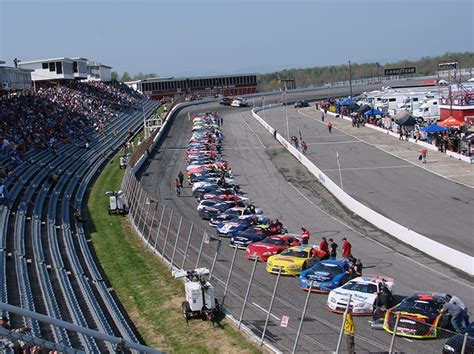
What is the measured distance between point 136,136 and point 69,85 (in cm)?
1819

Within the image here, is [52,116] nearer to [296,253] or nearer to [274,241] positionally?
[274,241]

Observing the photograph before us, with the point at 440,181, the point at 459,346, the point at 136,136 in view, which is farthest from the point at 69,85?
the point at 459,346

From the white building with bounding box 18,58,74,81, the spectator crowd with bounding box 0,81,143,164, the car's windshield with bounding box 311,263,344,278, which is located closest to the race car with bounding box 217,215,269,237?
the car's windshield with bounding box 311,263,344,278

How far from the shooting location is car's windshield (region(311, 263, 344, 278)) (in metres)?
22.9

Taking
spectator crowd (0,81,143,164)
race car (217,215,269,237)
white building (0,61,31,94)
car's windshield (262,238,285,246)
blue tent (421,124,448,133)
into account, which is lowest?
race car (217,215,269,237)

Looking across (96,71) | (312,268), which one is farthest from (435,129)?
(96,71)

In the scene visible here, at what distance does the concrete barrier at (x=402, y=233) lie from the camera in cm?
2645

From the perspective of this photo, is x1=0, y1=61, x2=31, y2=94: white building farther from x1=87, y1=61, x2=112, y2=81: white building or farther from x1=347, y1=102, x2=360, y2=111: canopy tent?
x1=347, y1=102, x2=360, y2=111: canopy tent

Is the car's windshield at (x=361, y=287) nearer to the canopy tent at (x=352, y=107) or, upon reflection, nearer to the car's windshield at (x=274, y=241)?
the car's windshield at (x=274, y=241)

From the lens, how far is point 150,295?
23.4 m

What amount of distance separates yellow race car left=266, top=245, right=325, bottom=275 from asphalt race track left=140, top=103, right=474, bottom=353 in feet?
1.48

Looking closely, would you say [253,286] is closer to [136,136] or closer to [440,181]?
[440,181]

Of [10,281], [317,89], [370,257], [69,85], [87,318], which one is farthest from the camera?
[317,89]

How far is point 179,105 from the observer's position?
362ft
